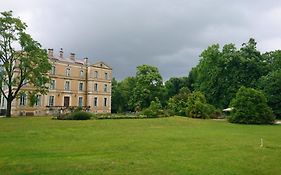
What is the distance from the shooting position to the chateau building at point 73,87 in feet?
185

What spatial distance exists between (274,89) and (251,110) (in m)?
12.5

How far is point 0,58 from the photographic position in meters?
39.2

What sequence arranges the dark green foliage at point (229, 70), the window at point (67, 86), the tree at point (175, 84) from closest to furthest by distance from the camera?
the dark green foliage at point (229, 70) < the window at point (67, 86) < the tree at point (175, 84)

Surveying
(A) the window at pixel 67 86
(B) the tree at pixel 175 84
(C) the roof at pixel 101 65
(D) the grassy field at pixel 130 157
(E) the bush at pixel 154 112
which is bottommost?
(D) the grassy field at pixel 130 157

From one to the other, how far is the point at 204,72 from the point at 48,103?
29.7 m

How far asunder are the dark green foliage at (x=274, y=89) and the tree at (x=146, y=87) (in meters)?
25.0

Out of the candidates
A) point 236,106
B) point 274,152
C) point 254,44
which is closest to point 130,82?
point 254,44

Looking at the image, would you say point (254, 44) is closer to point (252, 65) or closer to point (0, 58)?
point (252, 65)

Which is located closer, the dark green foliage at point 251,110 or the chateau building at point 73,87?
the dark green foliage at point 251,110

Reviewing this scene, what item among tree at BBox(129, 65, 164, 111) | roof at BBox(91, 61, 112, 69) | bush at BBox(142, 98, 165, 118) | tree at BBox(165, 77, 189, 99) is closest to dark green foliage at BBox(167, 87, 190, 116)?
bush at BBox(142, 98, 165, 118)

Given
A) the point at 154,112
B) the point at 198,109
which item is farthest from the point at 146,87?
the point at 154,112

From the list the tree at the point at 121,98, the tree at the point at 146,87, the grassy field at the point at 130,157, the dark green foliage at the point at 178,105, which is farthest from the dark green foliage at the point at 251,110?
the tree at the point at 121,98

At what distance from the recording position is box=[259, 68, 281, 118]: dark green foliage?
48941 mm

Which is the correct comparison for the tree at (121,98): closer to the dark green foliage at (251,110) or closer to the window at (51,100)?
the window at (51,100)
